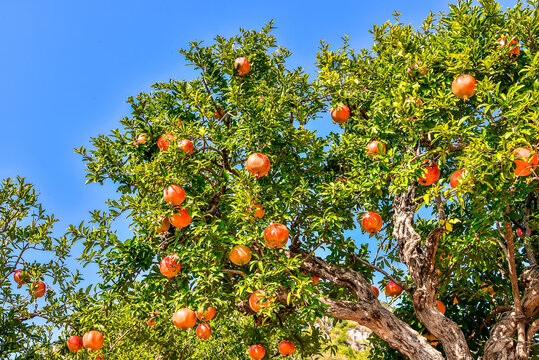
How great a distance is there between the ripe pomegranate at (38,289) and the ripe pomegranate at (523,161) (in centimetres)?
702

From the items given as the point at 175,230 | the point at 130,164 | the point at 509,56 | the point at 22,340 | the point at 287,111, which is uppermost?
the point at 509,56

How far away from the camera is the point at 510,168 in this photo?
17.2ft

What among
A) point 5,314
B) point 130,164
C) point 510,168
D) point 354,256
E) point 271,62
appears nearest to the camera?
point 510,168

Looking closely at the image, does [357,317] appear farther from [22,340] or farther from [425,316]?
[22,340]

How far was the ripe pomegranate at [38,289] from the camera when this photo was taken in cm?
684

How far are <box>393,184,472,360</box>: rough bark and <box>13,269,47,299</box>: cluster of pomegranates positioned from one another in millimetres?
5883

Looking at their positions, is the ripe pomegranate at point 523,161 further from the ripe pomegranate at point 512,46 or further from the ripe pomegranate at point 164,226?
the ripe pomegranate at point 164,226

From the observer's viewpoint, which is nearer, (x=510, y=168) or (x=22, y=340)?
(x=510, y=168)

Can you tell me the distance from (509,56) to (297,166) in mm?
3553

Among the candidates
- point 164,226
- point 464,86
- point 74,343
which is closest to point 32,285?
point 74,343

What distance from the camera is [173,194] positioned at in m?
5.44

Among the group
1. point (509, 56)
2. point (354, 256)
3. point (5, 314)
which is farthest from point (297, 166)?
point (5, 314)

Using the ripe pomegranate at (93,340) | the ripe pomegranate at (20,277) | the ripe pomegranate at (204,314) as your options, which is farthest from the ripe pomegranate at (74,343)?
the ripe pomegranate at (204,314)

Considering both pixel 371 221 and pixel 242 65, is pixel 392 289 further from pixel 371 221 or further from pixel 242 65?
pixel 242 65
